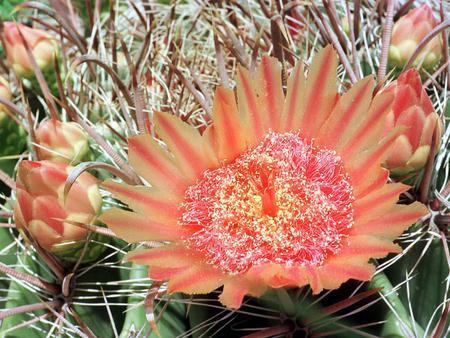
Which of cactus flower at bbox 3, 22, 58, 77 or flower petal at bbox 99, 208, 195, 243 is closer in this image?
flower petal at bbox 99, 208, 195, 243

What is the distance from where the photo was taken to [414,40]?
993 millimetres

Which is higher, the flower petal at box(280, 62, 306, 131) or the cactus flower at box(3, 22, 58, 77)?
the cactus flower at box(3, 22, 58, 77)

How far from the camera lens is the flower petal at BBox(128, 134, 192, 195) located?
30.2 inches

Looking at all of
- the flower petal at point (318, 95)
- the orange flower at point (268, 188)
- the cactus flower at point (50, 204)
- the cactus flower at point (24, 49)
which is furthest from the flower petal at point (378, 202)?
the cactus flower at point (24, 49)

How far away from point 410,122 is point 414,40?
255mm

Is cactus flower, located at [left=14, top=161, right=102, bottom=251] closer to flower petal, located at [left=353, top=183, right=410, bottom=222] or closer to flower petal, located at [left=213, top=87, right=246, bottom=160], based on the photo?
flower petal, located at [left=213, top=87, right=246, bottom=160]

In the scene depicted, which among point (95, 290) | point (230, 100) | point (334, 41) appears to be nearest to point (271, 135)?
point (230, 100)

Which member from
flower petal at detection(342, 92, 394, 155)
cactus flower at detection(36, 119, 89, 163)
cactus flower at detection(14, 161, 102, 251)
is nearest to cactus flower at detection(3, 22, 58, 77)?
cactus flower at detection(36, 119, 89, 163)

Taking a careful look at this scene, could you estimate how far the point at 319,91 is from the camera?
0.80 metres

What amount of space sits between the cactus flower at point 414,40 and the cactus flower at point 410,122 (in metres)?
0.21

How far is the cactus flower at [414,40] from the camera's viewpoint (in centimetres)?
99

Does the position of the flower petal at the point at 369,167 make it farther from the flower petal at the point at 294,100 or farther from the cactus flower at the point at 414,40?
the cactus flower at the point at 414,40

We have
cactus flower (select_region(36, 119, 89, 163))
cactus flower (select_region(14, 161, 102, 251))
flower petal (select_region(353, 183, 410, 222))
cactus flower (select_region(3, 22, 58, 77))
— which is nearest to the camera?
flower petal (select_region(353, 183, 410, 222))

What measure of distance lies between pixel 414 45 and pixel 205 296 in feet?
1.56
